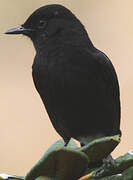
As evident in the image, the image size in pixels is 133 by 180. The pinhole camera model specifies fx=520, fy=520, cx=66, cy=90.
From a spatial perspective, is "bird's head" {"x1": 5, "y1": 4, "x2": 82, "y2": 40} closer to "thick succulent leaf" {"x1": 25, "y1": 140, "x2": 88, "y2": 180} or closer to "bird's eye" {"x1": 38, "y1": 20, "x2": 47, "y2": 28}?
"bird's eye" {"x1": 38, "y1": 20, "x2": 47, "y2": 28}

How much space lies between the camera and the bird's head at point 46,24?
256 centimetres

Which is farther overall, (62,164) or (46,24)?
(46,24)

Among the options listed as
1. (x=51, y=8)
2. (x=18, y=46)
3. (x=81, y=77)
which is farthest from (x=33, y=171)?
(x=18, y=46)

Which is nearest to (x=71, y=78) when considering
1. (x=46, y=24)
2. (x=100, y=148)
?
(x=46, y=24)

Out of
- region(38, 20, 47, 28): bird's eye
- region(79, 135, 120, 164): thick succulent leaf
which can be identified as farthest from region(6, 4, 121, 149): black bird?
region(79, 135, 120, 164): thick succulent leaf

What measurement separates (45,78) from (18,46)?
1.09 metres

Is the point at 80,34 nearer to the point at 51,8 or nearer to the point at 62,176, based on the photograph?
the point at 51,8

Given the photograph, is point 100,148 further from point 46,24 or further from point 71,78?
point 46,24

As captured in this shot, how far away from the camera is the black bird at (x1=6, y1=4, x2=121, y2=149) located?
7.92ft

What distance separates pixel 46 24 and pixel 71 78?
1.20 ft

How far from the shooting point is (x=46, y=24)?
262 cm

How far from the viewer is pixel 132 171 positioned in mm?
923

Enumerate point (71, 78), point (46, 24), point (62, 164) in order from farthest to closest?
point (46, 24) < point (71, 78) < point (62, 164)

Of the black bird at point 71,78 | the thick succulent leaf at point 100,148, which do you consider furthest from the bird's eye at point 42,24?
the thick succulent leaf at point 100,148
